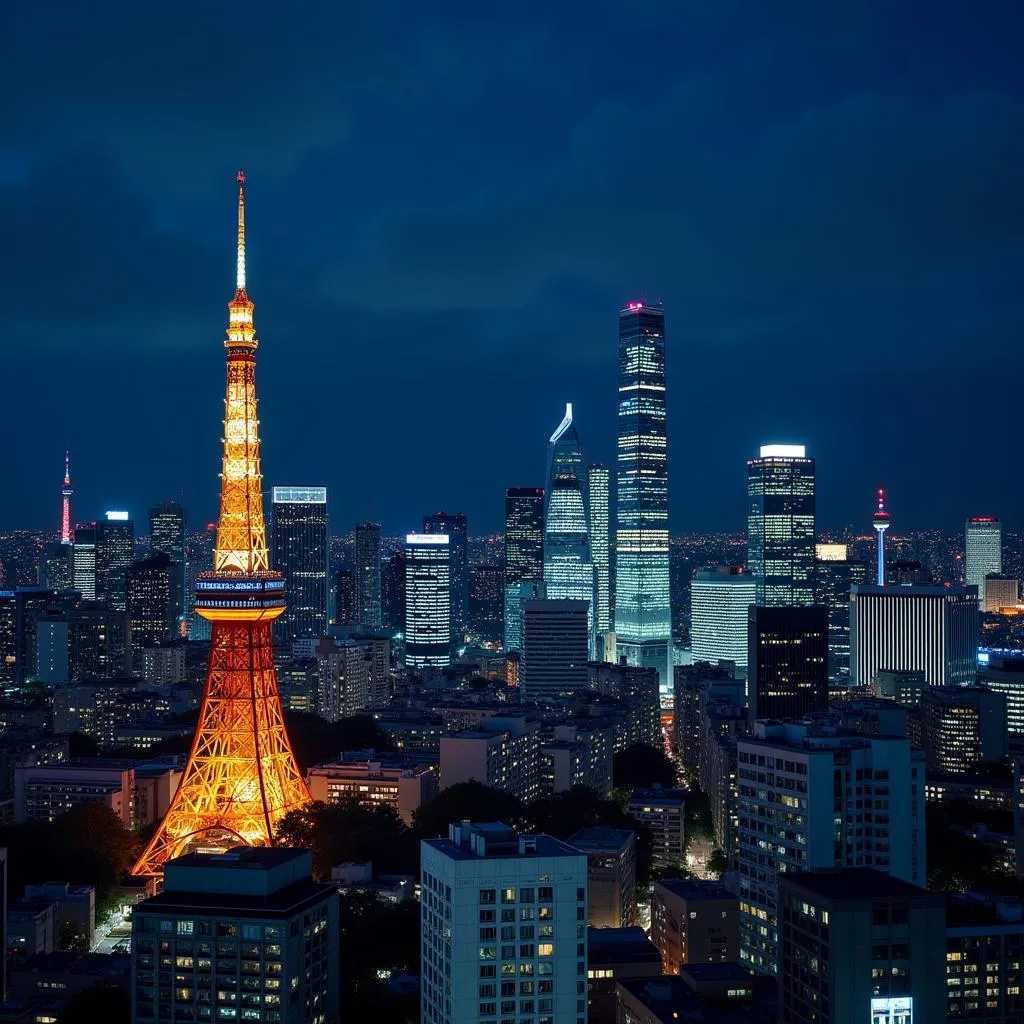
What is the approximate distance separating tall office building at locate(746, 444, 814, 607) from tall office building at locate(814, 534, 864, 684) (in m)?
2.94

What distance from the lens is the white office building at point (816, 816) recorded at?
106 feet

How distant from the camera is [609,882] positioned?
40438mm

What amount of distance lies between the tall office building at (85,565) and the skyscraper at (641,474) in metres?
55.3

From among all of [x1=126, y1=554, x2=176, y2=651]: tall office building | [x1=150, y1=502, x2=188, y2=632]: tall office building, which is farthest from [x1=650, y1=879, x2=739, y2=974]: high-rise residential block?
[x1=150, y1=502, x2=188, y2=632]: tall office building

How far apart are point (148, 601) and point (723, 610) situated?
53.5 m

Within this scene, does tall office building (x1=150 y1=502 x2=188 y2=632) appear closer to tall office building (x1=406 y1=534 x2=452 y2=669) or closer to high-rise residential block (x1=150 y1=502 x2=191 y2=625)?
high-rise residential block (x1=150 y1=502 x2=191 y2=625)

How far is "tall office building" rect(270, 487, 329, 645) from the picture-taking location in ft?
451

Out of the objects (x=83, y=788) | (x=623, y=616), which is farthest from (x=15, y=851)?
(x=623, y=616)

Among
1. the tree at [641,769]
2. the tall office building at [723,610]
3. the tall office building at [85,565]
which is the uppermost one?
the tall office building at [85,565]

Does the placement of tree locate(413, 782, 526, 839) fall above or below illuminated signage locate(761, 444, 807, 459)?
below

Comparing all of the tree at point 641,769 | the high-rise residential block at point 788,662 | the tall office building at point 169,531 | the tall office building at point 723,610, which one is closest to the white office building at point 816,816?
the tree at point 641,769

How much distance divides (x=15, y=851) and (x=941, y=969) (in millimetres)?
31309

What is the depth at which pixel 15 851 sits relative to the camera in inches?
1734

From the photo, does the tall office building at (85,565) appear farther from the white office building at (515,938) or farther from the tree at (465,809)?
the white office building at (515,938)
